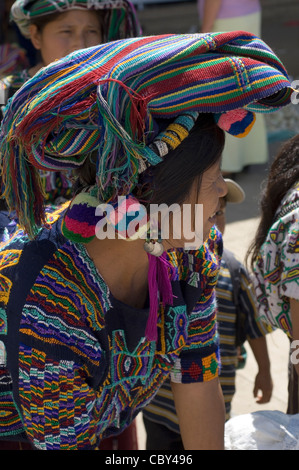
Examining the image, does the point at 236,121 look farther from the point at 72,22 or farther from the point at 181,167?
the point at 72,22

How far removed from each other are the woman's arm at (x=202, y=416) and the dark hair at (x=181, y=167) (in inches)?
23.4

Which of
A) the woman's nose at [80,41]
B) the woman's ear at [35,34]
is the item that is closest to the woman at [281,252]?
the woman's nose at [80,41]

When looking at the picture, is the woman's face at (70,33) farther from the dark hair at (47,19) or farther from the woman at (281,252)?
the woman at (281,252)

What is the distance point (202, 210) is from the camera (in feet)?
5.56

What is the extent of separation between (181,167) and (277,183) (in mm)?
641

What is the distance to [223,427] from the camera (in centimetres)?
197

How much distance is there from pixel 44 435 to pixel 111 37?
1916 millimetres

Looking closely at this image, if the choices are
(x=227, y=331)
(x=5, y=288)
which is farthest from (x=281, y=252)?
(x=5, y=288)

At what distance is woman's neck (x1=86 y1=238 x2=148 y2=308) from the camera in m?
1.71

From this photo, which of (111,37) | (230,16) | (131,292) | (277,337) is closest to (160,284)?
(131,292)

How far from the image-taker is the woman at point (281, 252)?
1914 millimetres

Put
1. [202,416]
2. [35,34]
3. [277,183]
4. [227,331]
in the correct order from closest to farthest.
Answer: [202,416] → [277,183] → [227,331] → [35,34]
